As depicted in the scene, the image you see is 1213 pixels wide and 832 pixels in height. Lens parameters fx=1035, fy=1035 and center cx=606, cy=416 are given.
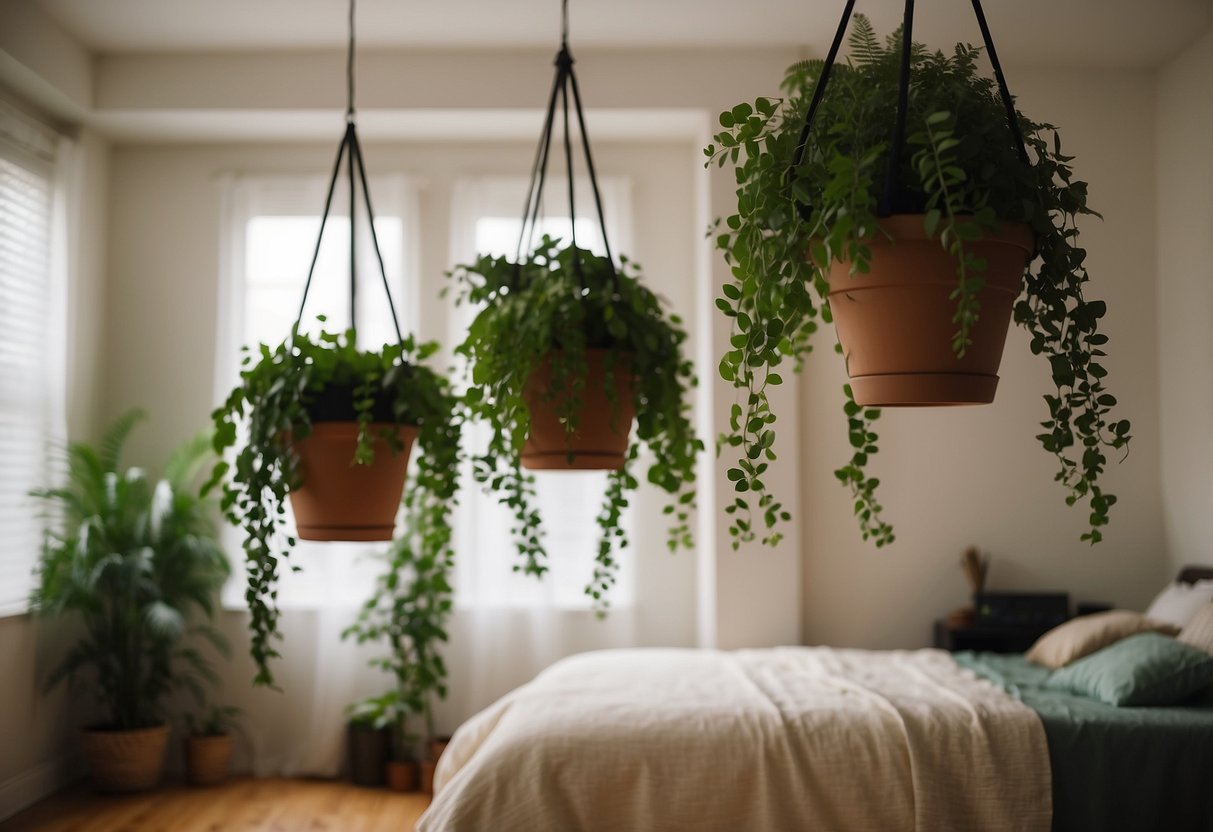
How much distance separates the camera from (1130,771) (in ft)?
8.68

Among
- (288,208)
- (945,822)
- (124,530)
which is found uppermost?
(288,208)

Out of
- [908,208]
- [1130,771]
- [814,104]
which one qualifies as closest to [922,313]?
[908,208]

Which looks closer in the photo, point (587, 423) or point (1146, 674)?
point (587, 423)

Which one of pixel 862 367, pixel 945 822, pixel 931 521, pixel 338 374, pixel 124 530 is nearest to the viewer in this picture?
pixel 862 367

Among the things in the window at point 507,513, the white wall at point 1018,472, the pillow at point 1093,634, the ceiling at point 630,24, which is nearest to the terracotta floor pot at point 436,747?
the window at point 507,513

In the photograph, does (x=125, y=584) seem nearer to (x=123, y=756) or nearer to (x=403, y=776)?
(x=123, y=756)

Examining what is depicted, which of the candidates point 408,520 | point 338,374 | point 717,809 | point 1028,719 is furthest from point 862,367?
point 408,520

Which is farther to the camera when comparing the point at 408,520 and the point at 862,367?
the point at 408,520

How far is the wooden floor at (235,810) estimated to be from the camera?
3.74m

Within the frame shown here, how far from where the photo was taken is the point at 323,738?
14.6ft

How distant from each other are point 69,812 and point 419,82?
3.18 metres

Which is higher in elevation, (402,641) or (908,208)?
(908,208)

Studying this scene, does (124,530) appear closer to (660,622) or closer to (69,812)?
(69,812)

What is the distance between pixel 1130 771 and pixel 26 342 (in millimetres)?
4155
